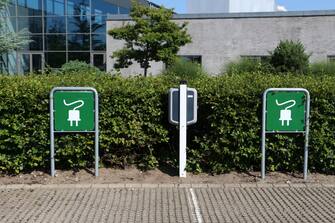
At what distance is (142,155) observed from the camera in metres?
7.23

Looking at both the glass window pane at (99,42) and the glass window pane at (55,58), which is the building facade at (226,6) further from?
the glass window pane at (55,58)

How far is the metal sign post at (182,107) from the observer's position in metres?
6.71

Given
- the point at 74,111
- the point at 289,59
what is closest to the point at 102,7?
the point at 289,59

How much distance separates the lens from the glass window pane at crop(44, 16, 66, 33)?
3400cm

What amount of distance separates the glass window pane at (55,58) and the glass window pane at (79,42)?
2.90 ft

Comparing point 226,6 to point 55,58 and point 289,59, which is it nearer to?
point 55,58

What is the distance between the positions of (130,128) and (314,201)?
9.01 feet

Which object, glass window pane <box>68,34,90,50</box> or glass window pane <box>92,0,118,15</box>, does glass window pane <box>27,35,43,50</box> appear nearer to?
glass window pane <box>68,34,90,50</box>

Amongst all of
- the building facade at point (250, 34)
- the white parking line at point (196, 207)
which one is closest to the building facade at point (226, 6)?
the building facade at point (250, 34)

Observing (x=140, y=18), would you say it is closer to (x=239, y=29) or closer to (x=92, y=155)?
(x=239, y=29)

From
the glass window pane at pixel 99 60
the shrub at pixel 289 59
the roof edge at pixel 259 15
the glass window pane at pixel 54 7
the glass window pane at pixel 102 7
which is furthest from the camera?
the glass window pane at pixel 102 7

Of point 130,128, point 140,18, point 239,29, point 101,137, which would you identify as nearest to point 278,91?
point 130,128

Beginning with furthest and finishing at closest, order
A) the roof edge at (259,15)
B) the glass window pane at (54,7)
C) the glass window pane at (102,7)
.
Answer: the glass window pane at (102,7), the glass window pane at (54,7), the roof edge at (259,15)

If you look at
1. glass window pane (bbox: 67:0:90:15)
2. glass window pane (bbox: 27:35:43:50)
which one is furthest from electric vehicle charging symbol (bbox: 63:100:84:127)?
glass window pane (bbox: 27:35:43:50)
